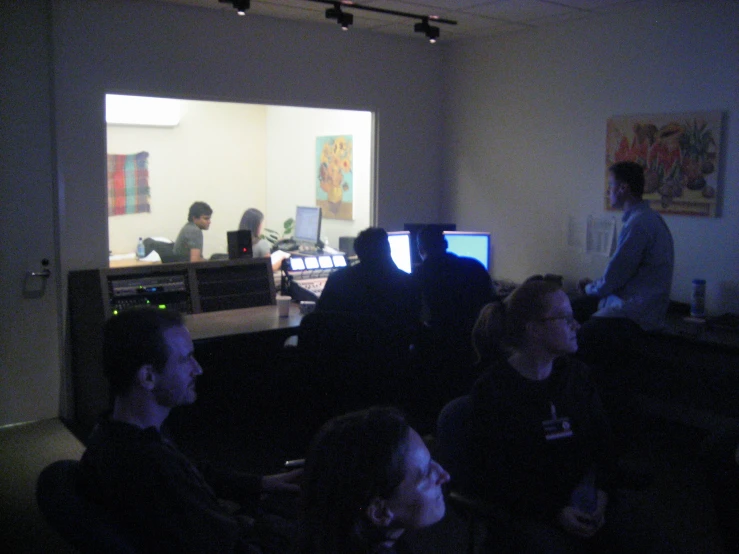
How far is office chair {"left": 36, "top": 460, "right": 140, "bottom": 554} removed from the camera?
4.72 ft

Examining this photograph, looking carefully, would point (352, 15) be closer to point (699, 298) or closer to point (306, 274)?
point (306, 274)

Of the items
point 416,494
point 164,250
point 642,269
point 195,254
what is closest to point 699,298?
point 642,269

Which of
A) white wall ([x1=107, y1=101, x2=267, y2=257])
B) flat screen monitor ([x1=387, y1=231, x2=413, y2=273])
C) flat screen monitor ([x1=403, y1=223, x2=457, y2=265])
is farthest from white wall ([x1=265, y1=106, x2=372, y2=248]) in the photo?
flat screen monitor ([x1=387, y1=231, x2=413, y2=273])

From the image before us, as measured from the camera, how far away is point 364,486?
1177mm

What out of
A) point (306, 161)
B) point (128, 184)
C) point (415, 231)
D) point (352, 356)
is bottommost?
point (352, 356)

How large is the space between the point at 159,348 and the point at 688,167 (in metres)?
3.59

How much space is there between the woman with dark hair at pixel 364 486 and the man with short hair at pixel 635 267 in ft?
10.0

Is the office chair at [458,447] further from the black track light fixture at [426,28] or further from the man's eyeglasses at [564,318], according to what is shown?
the black track light fixture at [426,28]

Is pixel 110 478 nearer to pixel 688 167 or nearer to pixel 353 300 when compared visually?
pixel 353 300

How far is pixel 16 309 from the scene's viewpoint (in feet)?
14.2

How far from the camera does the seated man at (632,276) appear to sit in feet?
13.0

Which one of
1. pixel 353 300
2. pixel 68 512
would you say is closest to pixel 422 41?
pixel 353 300

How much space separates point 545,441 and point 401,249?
335 centimetres

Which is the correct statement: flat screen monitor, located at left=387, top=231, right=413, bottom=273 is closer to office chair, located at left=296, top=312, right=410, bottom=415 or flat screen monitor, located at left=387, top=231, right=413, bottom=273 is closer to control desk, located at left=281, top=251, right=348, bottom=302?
control desk, located at left=281, top=251, right=348, bottom=302
